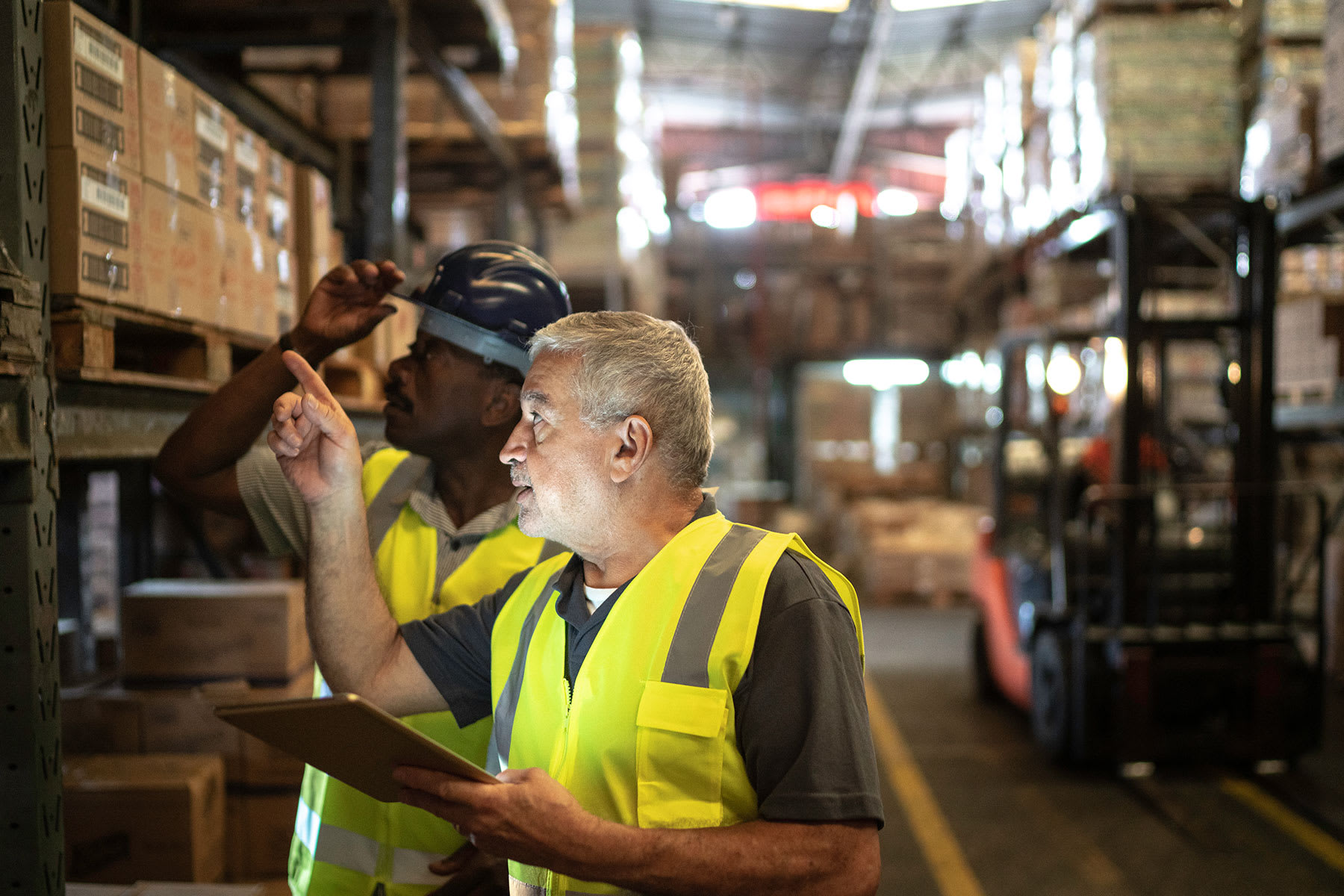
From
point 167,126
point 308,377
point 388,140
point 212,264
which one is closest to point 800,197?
point 388,140

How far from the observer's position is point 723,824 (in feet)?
4.73

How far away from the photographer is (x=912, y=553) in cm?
1114

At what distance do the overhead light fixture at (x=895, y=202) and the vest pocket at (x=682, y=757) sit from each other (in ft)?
75.5

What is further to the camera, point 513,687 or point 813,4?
point 813,4

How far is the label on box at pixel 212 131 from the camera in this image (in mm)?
2588

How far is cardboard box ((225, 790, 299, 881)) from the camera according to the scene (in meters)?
2.94

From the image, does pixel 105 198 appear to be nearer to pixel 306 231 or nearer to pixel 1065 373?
pixel 306 231

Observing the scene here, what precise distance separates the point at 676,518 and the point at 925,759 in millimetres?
4865

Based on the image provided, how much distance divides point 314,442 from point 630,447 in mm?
689

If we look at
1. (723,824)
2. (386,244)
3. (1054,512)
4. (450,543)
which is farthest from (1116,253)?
(723,824)

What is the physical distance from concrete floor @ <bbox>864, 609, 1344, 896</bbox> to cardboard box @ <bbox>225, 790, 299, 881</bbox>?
253 cm

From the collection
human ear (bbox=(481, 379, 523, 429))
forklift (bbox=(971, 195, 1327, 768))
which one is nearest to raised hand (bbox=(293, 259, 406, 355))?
human ear (bbox=(481, 379, 523, 429))

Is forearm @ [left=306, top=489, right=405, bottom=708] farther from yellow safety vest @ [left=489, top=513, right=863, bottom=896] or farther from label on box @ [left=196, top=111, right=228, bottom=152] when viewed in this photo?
label on box @ [left=196, top=111, right=228, bottom=152]

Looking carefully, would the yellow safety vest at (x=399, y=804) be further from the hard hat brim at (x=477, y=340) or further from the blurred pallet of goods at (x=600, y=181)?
the blurred pallet of goods at (x=600, y=181)
